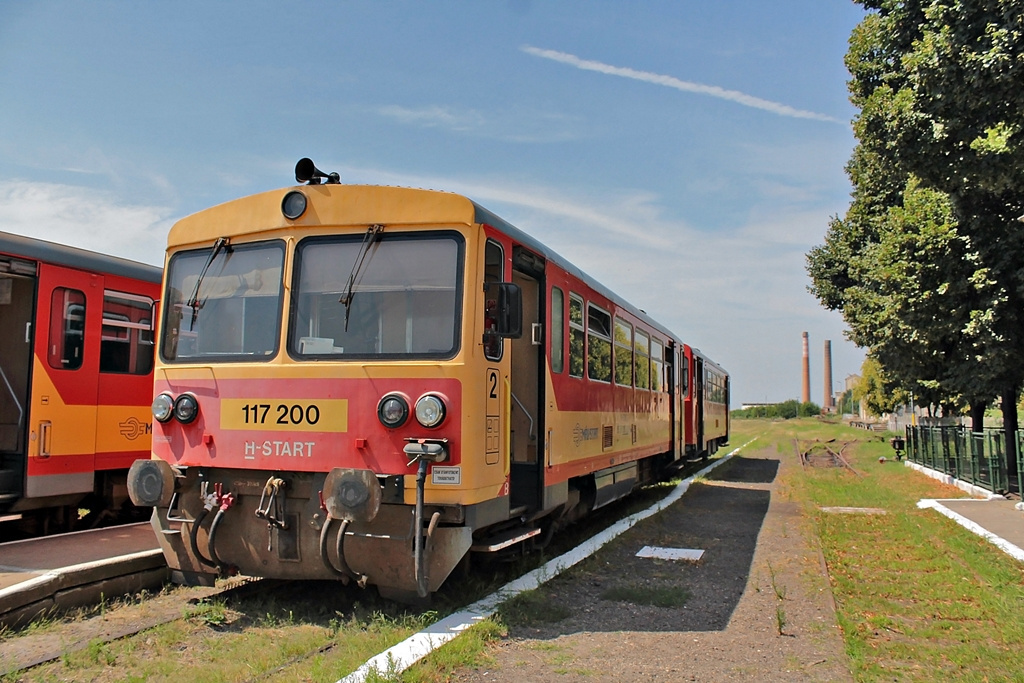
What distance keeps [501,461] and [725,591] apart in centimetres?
255

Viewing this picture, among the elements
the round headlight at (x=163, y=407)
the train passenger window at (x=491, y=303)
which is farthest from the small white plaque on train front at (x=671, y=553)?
the round headlight at (x=163, y=407)

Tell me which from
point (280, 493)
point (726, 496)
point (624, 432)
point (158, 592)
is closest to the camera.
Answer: point (280, 493)

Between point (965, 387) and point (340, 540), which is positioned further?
point (965, 387)

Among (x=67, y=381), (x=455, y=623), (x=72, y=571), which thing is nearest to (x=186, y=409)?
(x=72, y=571)

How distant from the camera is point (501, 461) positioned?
6270 mm

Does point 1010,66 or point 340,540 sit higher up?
point 1010,66

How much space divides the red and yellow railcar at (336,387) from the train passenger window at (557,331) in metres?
0.92

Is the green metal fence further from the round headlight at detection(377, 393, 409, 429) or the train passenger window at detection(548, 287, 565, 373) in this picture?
the round headlight at detection(377, 393, 409, 429)

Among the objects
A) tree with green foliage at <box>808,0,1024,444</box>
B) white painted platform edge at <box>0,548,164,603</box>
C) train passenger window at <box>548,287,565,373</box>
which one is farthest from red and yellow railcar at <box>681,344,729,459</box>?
white painted platform edge at <box>0,548,164,603</box>

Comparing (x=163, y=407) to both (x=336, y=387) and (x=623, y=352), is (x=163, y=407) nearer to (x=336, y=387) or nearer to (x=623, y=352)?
(x=336, y=387)

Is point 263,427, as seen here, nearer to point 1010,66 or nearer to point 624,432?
point 624,432

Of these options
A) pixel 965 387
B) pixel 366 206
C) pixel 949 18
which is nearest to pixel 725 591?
pixel 366 206

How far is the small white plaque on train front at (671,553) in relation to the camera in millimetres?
8719

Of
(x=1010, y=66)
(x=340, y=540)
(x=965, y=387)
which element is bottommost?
(x=340, y=540)
